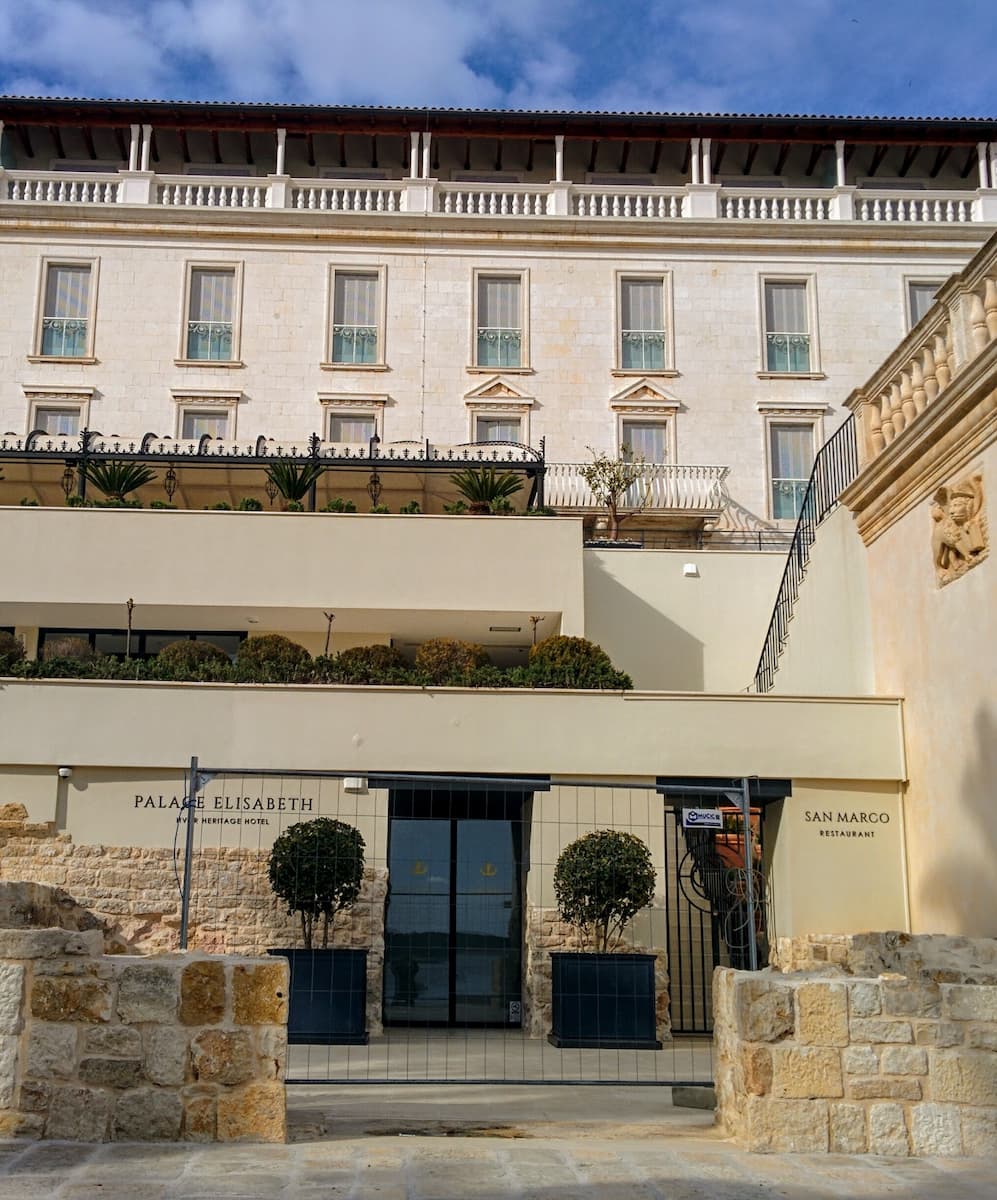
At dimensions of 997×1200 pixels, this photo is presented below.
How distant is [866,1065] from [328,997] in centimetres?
654

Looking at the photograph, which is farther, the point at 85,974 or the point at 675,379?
the point at 675,379

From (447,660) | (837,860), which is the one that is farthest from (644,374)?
(837,860)

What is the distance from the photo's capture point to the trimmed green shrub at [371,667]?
1546 cm

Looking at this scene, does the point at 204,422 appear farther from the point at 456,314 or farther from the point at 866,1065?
the point at 866,1065

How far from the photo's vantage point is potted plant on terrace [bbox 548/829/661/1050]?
493 inches

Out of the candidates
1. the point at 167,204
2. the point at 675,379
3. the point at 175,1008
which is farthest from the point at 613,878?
the point at 167,204

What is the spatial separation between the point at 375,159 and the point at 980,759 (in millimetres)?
20805

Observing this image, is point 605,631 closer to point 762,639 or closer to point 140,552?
point 762,639

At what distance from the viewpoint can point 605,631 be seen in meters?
19.7

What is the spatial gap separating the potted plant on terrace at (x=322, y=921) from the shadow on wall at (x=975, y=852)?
6.07 m

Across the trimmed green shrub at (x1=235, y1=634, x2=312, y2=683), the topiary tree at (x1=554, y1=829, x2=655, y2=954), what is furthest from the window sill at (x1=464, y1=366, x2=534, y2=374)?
the topiary tree at (x1=554, y1=829, x2=655, y2=954)

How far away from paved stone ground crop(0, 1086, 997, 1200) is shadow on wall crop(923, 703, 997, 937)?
561 centimetres

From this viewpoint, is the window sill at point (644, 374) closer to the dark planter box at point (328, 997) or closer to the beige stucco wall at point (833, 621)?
the beige stucco wall at point (833, 621)

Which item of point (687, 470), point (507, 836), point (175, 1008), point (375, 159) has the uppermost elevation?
point (375, 159)
